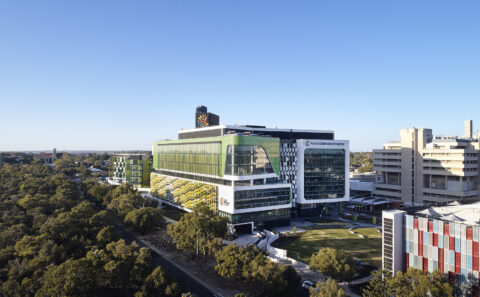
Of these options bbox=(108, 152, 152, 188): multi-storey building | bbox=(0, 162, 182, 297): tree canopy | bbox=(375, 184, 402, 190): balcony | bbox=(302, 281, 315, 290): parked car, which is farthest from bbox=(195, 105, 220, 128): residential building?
bbox=(302, 281, 315, 290): parked car

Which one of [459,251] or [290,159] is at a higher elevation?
[290,159]

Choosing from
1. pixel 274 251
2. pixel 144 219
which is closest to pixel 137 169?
pixel 144 219

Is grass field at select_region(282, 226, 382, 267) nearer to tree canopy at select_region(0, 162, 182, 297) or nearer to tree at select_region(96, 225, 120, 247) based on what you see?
tree canopy at select_region(0, 162, 182, 297)

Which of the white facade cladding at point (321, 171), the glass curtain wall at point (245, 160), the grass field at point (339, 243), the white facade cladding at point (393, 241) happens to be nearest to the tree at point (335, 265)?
the white facade cladding at point (393, 241)

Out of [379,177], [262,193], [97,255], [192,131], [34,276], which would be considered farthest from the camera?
[379,177]

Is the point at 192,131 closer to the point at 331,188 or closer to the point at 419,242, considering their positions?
the point at 331,188

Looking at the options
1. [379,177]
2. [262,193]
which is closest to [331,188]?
[262,193]

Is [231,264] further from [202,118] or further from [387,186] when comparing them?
[387,186]
